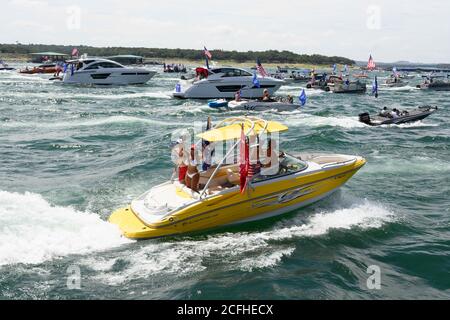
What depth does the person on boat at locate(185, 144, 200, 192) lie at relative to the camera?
11.6 m

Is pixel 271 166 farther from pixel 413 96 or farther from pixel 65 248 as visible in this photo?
pixel 413 96

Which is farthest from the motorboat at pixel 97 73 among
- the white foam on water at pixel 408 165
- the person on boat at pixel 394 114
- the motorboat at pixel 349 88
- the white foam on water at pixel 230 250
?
the white foam on water at pixel 230 250

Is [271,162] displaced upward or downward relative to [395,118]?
downward

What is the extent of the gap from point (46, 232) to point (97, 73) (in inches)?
1760

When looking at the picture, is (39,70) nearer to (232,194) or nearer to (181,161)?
(181,161)

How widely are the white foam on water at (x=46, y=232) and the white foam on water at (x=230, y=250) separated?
0.76m

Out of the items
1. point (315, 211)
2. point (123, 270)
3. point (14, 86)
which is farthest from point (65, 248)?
point (14, 86)

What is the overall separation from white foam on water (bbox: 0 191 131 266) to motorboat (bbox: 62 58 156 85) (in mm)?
42307

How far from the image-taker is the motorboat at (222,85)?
41.3 metres

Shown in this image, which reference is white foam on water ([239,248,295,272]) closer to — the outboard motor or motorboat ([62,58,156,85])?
the outboard motor

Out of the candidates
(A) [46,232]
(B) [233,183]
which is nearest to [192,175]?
(B) [233,183]

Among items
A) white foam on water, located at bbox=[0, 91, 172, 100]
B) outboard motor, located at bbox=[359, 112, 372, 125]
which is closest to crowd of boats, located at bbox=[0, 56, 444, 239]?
outboard motor, located at bbox=[359, 112, 372, 125]

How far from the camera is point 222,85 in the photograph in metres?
41.8
